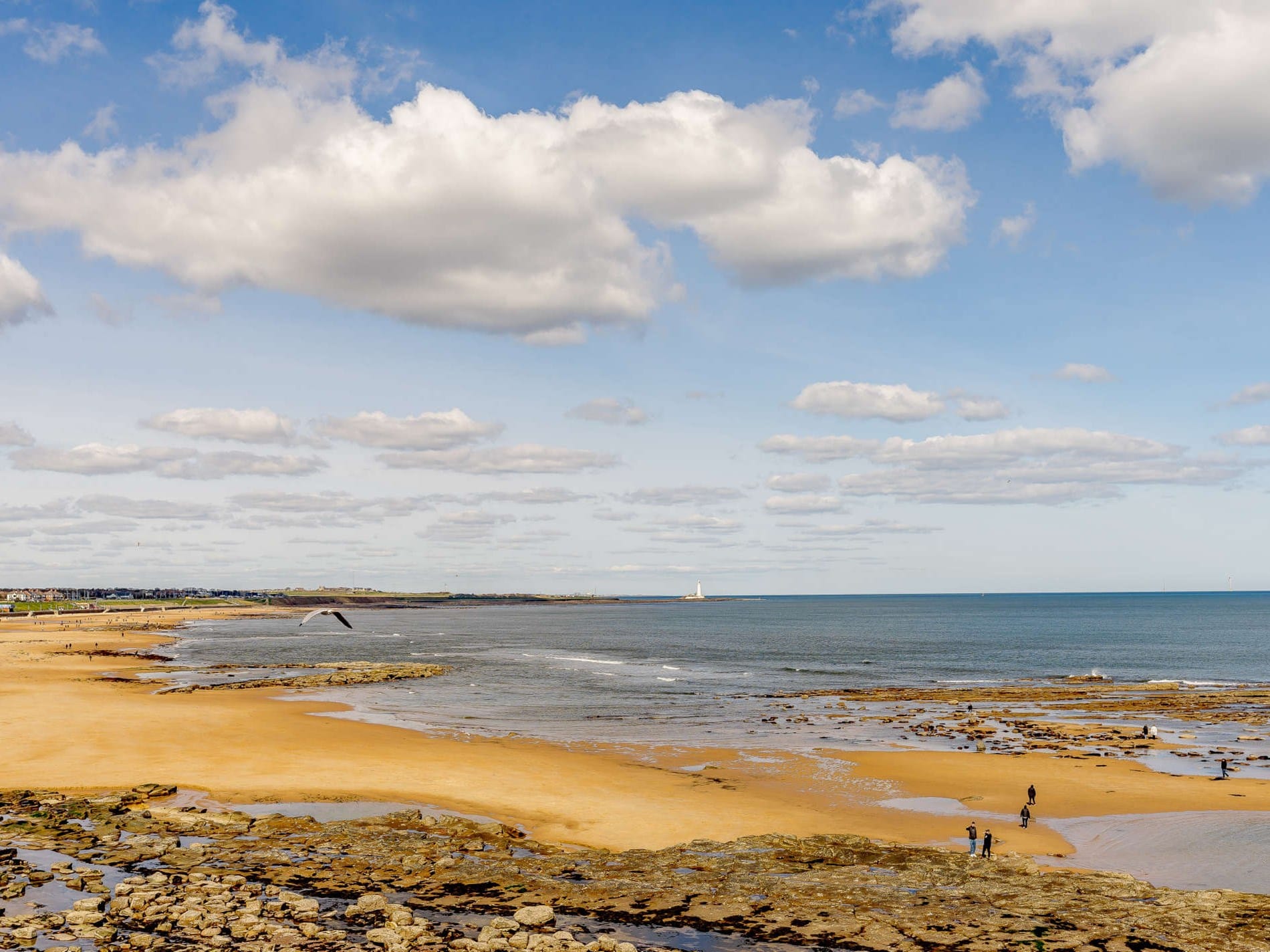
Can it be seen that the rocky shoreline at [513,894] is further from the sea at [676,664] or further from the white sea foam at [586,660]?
the white sea foam at [586,660]

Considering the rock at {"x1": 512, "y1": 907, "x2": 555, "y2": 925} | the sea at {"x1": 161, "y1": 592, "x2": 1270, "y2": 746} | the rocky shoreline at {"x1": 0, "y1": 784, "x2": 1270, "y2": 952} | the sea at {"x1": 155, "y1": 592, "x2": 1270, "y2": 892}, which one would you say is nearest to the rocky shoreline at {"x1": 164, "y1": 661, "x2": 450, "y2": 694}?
the sea at {"x1": 155, "y1": 592, "x2": 1270, "y2": 892}

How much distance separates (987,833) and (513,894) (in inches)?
679

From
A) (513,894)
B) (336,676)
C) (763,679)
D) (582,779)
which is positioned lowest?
(763,679)

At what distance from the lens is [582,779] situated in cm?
4209

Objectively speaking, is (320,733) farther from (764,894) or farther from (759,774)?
(764,894)

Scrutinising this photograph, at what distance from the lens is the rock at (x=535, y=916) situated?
72.1 feet

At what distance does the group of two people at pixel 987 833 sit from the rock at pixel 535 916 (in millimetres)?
16274

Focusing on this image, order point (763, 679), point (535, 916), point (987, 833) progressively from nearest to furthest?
point (535, 916) → point (987, 833) → point (763, 679)

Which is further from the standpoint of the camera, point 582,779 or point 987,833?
point 582,779

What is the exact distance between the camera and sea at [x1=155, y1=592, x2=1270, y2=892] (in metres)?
35.8

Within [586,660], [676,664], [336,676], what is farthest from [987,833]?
[586,660]

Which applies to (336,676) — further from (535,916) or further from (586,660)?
(535,916)

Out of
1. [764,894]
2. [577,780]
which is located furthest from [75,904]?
[577,780]

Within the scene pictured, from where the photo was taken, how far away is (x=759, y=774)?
44656 millimetres
